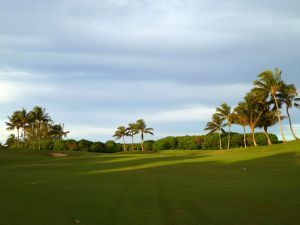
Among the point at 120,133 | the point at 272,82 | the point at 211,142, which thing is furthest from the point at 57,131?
the point at 272,82

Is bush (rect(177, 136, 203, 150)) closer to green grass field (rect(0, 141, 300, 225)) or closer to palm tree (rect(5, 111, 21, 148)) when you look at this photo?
palm tree (rect(5, 111, 21, 148))

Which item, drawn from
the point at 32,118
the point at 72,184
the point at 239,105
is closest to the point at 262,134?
the point at 239,105

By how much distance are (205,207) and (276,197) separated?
3562 millimetres

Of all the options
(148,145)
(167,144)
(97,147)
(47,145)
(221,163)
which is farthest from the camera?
(148,145)

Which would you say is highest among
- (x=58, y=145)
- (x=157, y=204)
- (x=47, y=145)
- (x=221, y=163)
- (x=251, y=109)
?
(x=251, y=109)

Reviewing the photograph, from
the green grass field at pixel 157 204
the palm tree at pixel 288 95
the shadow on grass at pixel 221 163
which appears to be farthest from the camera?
the palm tree at pixel 288 95

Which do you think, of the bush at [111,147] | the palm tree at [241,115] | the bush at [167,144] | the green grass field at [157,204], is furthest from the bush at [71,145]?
the green grass field at [157,204]

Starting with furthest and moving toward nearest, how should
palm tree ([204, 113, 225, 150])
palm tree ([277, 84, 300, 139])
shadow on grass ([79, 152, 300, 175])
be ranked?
1. palm tree ([204, 113, 225, 150])
2. palm tree ([277, 84, 300, 139])
3. shadow on grass ([79, 152, 300, 175])

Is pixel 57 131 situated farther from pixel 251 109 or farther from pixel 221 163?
pixel 221 163

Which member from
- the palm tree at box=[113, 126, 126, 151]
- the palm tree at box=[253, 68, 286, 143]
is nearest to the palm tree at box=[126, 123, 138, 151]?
the palm tree at box=[113, 126, 126, 151]

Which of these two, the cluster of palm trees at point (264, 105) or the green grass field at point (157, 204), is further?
the cluster of palm trees at point (264, 105)

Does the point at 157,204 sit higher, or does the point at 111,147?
the point at 111,147

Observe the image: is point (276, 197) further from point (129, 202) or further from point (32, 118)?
point (32, 118)

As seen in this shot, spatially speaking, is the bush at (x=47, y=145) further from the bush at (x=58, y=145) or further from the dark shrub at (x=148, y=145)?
the dark shrub at (x=148, y=145)
